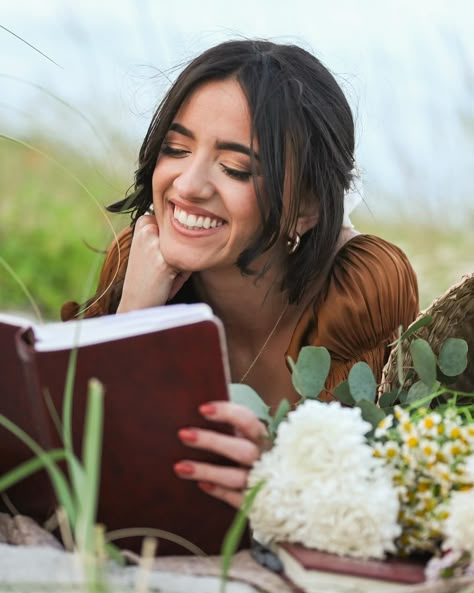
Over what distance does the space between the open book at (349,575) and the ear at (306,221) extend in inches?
35.9

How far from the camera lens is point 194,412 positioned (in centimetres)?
118

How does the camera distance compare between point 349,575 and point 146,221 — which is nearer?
point 349,575

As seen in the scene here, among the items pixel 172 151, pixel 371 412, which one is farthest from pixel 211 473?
pixel 172 151

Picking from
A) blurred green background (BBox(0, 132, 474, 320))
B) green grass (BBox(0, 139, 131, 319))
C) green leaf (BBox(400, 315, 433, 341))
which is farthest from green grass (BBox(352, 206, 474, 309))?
green leaf (BBox(400, 315, 433, 341))

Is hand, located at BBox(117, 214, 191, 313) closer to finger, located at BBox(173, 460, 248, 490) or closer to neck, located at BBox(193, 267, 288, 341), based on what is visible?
neck, located at BBox(193, 267, 288, 341)

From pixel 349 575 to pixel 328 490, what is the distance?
0.09 meters

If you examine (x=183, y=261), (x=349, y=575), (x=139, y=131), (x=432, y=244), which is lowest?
(x=349, y=575)

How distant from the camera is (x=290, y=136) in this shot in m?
1.83

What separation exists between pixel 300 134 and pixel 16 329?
2.56ft

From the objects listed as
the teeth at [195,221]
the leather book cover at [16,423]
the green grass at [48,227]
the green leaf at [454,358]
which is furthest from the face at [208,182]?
the green grass at [48,227]

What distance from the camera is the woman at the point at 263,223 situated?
70.2 inches

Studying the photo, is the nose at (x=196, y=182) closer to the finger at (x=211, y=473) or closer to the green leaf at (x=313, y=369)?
the green leaf at (x=313, y=369)

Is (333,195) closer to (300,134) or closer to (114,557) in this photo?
(300,134)

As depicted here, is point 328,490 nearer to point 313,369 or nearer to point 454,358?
point 313,369
